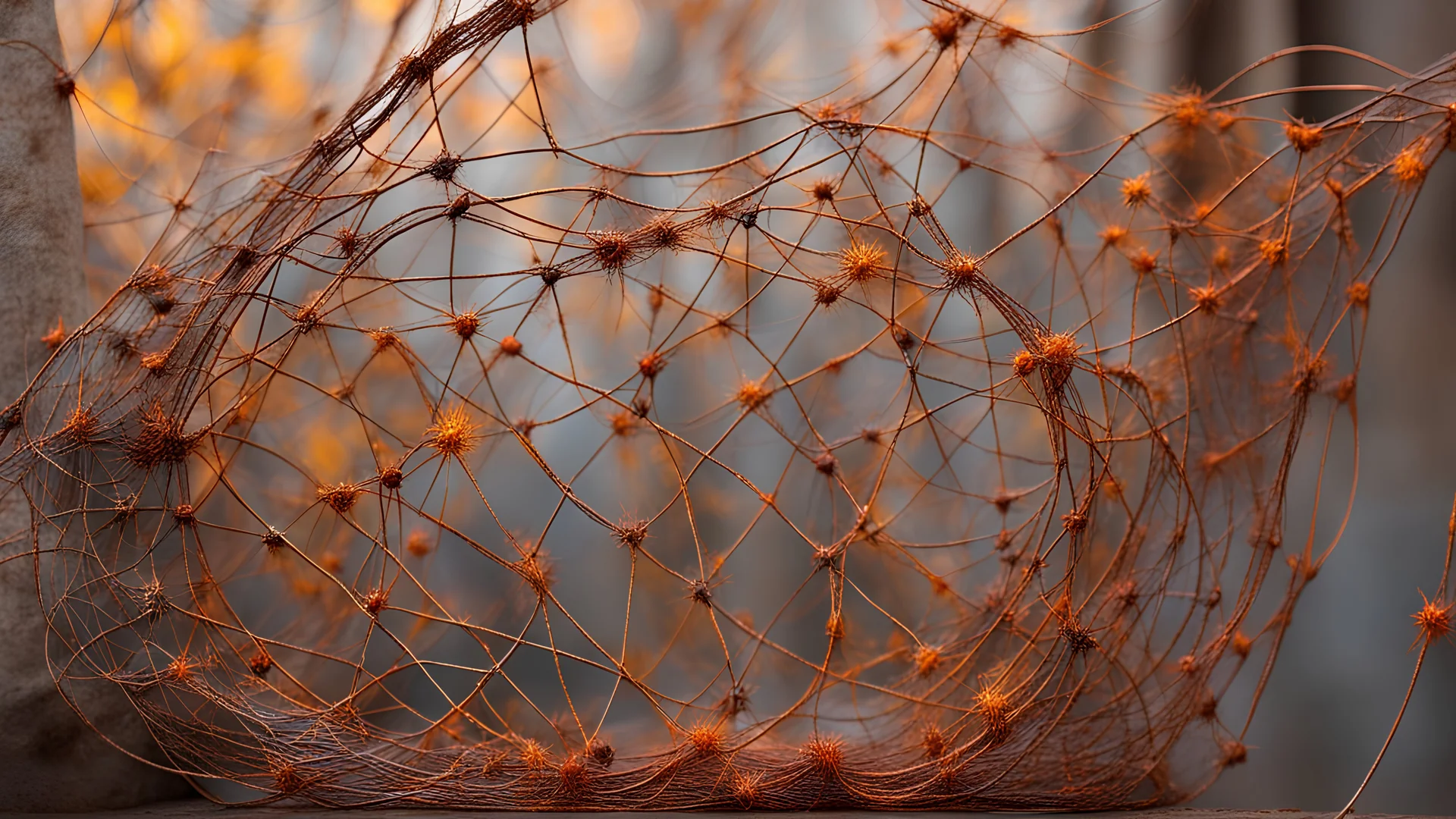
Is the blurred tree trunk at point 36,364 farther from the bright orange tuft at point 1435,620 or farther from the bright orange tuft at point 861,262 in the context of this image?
the bright orange tuft at point 1435,620

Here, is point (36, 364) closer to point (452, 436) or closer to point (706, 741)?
point (452, 436)

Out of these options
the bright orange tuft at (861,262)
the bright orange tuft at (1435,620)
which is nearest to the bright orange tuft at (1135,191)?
the bright orange tuft at (861,262)

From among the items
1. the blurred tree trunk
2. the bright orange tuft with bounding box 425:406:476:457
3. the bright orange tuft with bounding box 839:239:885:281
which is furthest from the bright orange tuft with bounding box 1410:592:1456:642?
the blurred tree trunk

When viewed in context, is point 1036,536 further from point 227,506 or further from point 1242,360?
point 227,506

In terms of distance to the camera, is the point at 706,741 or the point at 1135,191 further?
the point at 1135,191

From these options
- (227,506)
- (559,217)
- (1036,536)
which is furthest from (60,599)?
(1036,536)

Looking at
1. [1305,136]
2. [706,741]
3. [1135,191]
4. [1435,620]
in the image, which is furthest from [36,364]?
[1435,620]
